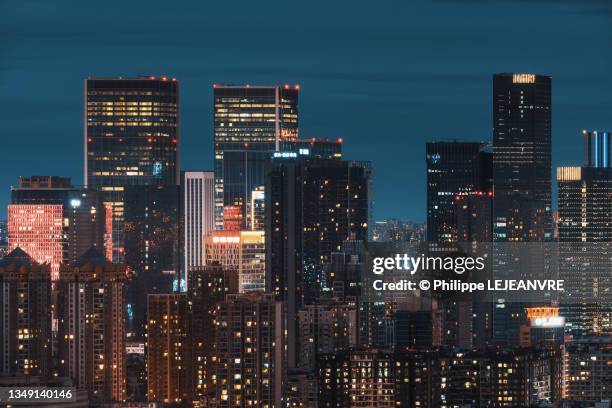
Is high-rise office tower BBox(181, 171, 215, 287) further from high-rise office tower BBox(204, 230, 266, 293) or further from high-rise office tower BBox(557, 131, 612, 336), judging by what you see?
high-rise office tower BBox(557, 131, 612, 336)

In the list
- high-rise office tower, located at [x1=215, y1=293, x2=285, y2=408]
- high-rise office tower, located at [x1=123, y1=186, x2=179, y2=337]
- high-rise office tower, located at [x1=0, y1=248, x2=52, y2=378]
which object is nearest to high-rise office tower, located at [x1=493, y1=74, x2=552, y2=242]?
high-rise office tower, located at [x1=123, y1=186, x2=179, y2=337]

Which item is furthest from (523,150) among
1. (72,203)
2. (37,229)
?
(37,229)

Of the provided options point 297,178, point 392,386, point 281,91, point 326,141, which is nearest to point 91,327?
point 392,386

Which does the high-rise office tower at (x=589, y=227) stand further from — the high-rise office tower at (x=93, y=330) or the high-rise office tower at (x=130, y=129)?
the high-rise office tower at (x=130, y=129)

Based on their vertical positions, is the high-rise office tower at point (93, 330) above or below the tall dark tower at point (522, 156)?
below

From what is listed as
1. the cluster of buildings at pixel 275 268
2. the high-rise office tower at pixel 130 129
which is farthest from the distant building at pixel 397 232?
the high-rise office tower at pixel 130 129

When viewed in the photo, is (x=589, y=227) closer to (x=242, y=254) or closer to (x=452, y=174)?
(x=452, y=174)

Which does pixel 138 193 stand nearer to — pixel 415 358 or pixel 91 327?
pixel 91 327
